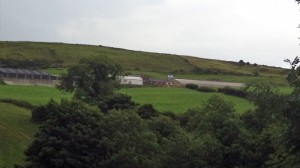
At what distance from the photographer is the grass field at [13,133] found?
5659 centimetres

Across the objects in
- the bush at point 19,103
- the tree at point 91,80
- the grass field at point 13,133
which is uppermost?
the tree at point 91,80

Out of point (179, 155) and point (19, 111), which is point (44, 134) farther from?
point (19, 111)

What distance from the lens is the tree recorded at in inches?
3145

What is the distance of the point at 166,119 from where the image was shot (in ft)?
208

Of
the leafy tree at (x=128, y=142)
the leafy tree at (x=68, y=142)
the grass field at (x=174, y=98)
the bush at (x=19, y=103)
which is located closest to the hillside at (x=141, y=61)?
the grass field at (x=174, y=98)

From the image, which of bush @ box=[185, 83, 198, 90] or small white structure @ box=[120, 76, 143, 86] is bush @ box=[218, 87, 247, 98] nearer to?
bush @ box=[185, 83, 198, 90]

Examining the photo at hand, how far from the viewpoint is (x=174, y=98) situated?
101m

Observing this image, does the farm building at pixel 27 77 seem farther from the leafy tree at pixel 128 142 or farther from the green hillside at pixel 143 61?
the leafy tree at pixel 128 142

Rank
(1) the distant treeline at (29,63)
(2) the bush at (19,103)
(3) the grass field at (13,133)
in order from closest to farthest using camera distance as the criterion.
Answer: (3) the grass field at (13,133) → (2) the bush at (19,103) → (1) the distant treeline at (29,63)

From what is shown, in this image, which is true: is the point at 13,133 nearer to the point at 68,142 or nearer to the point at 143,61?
the point at 68,142

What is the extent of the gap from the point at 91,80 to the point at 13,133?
19.4 metres

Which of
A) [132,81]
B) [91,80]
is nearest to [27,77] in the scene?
[132,81]

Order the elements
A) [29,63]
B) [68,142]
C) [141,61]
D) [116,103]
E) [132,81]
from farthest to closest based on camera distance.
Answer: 1. [141,61]
2. [29,63]
3. [132,81]
4. [116,103]
5. [68,142]

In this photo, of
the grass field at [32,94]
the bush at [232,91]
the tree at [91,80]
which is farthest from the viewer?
the bush at [232,91]
